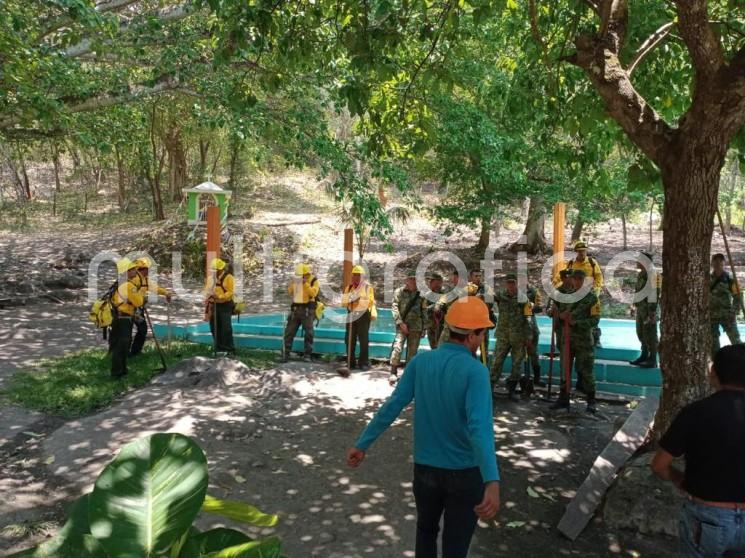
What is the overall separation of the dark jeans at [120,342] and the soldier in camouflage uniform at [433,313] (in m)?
4.15

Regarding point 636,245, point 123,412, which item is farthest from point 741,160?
point 636,245

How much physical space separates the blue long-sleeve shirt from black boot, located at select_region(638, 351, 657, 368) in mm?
6247

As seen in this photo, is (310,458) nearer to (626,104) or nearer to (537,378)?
(537,378)

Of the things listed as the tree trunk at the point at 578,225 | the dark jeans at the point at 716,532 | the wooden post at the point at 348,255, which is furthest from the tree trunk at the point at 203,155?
the dark jeans at the point at 716,532

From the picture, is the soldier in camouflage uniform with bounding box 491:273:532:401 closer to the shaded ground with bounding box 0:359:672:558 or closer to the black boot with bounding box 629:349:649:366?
the shaded ground with bounding box 0:359:672:558

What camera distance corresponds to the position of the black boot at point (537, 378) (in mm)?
8430

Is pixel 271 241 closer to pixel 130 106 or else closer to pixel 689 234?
pixel 130 106

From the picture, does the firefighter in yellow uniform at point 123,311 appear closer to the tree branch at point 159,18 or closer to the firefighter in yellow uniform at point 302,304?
the firefighter in yellow uniform at point 302,304

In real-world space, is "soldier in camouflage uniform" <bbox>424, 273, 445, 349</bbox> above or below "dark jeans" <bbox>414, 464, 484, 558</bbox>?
above

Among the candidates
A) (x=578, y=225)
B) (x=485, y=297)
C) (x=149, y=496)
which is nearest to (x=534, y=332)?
(x=485, y=297)

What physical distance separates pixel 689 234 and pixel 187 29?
852 centimetres

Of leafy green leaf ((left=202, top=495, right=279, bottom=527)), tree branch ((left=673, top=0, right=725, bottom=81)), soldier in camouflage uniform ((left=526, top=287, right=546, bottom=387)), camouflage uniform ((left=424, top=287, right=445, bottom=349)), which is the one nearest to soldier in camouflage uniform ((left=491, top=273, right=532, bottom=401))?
soldier in camouflage uniform ((left=526, top=287, right=546, bottom=387))

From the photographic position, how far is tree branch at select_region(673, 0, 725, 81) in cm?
430

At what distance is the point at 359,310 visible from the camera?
940 cm
